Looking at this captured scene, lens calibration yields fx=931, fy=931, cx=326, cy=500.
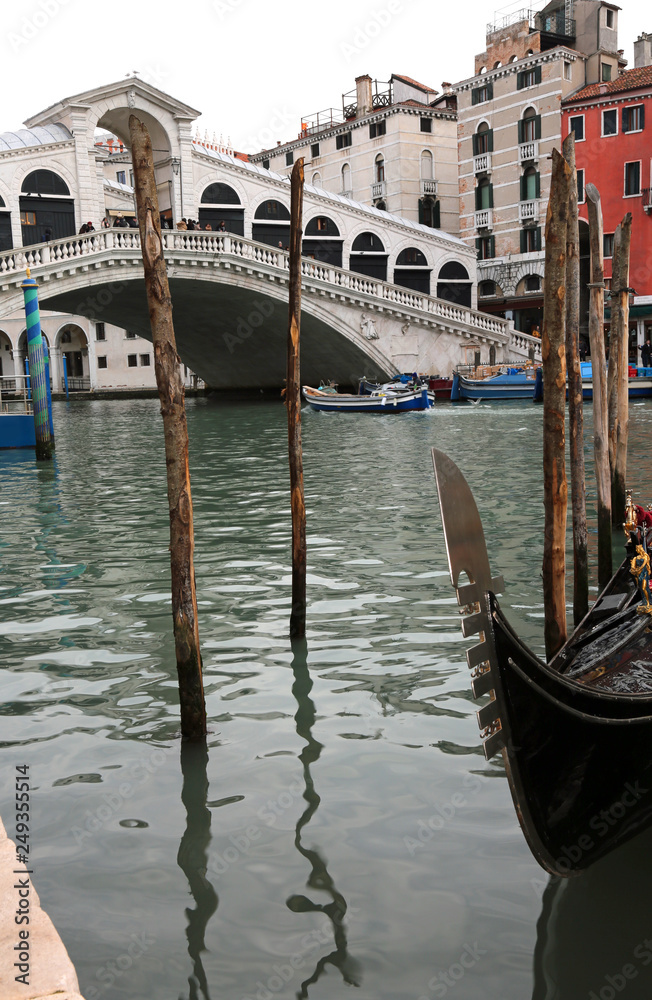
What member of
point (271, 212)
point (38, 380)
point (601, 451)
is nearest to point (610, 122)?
point (271, 212)

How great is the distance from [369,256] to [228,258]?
22.0 feet

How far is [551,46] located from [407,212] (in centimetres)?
632

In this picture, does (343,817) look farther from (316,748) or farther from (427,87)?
(427,87)

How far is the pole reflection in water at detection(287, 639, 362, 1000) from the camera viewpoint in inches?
87.4

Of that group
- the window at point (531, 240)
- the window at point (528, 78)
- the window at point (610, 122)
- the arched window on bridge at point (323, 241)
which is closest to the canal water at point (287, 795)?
the arched window on bridge at point (323, 241)

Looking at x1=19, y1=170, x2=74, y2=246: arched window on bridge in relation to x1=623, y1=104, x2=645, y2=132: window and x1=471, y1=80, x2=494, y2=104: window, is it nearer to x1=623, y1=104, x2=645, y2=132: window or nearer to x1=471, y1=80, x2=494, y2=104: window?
x1=471, y1=80, x2=494, y2=104: window

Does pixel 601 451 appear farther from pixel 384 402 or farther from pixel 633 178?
pixel 633 178

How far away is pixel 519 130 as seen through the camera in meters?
25.6

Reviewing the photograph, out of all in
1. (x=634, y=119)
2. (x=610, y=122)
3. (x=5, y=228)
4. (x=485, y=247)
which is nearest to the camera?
(x=5, y=228)

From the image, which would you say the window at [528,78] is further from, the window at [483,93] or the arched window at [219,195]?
the arched window at [219,195]

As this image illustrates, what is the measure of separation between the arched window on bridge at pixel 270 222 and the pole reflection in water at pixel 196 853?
2285 cm

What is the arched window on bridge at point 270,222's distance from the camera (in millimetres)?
24656

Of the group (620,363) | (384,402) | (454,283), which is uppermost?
(454,283)

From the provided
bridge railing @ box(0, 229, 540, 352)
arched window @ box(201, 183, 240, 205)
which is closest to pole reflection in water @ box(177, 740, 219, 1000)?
bridge railing @ box(0, 229, 540, 352)
